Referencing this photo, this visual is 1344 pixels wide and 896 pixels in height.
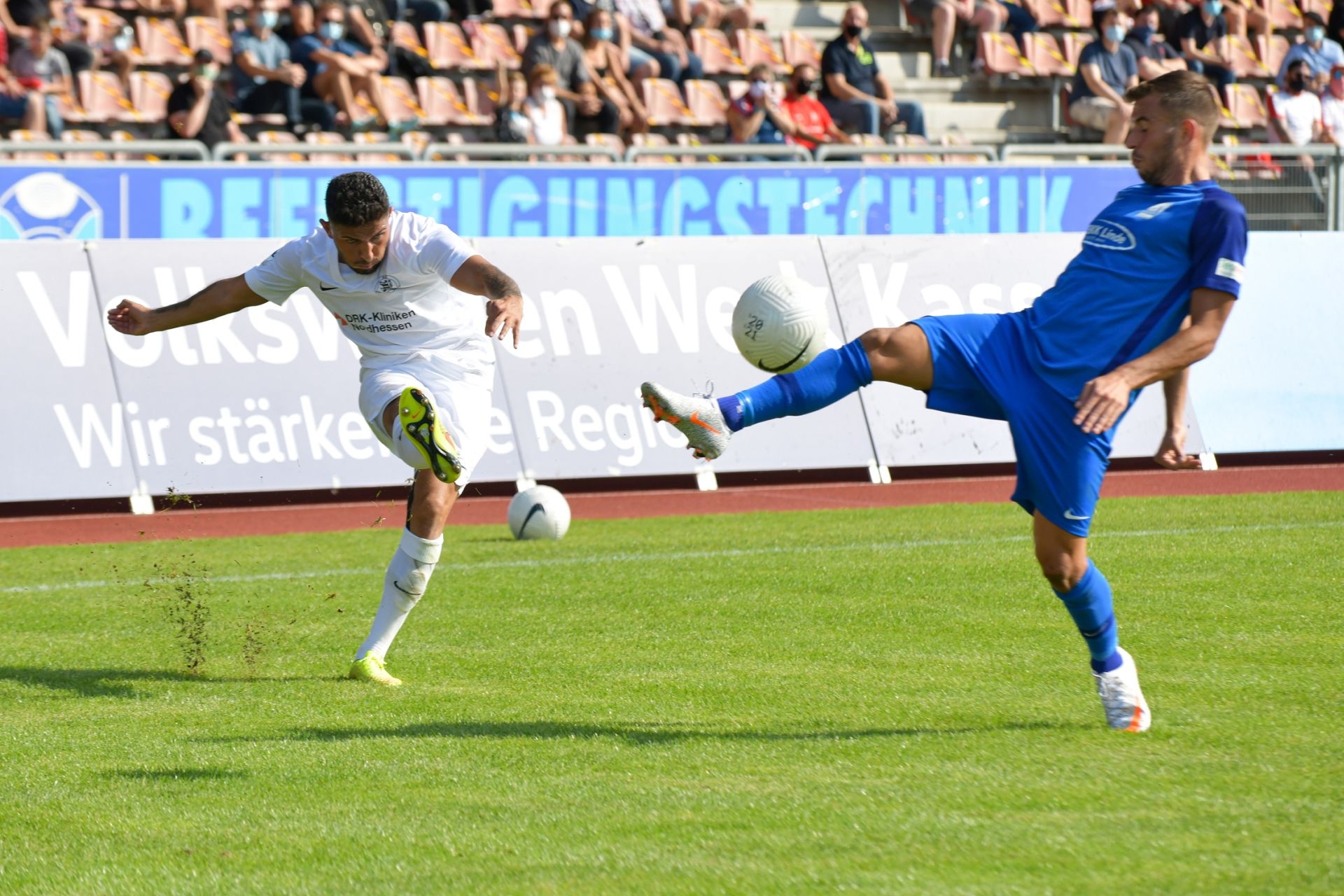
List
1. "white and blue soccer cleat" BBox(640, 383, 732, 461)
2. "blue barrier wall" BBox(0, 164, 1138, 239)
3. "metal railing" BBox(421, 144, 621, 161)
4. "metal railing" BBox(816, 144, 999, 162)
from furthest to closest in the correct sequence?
1. "metal railing" BBox(816, 144, 999, 162)
2. "metal railing" BBox(421, 144, 621, 161)
3. "blue barrier wall" BBox(0, 164, 1138, 239)
4. "white and blue soccer cleat" BBox(640, 383, 732, 461)

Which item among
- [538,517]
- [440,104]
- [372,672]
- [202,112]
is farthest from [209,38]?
[372,672]

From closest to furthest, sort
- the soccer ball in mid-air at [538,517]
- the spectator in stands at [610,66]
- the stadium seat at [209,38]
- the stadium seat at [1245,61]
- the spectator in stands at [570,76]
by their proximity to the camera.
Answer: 1. the soccer ball in mid-air at [538,517]
2. the stadium seat at [209,38]
3. the spectator in stands at [570,76]
4. the spectator in stands at [610,66]
5. the stadium seat at [1245,61]

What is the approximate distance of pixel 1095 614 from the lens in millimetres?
5738

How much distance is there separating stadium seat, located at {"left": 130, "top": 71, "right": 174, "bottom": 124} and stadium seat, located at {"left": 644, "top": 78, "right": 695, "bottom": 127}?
561 cm

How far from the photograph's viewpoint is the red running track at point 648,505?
39.1 feet

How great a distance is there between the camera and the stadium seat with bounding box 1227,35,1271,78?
80.6 ft

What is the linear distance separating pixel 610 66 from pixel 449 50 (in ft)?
6.36

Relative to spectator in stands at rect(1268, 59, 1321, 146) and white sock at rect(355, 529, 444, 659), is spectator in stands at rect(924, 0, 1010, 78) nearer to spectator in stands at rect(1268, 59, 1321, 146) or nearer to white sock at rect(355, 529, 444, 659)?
spectator in stands at rect(1268, 59, 1321, 146)

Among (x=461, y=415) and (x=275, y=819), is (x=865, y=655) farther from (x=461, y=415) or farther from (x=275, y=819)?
(x=275, y=819)

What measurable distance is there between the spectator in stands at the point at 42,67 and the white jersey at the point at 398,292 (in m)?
11.3

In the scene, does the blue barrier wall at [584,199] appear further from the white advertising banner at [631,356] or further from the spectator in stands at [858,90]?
the spectator in stands at [858,90]

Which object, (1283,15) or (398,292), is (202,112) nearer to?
(398,292)

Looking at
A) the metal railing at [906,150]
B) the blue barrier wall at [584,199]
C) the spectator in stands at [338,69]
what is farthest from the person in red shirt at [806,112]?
the spectator in stands at [338,69]


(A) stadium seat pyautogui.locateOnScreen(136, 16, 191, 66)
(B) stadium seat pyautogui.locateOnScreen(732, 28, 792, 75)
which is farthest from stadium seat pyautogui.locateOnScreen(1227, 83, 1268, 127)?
(A) stadium seat pyautogui.locateOnScreen(136, 16, 191, 66)
